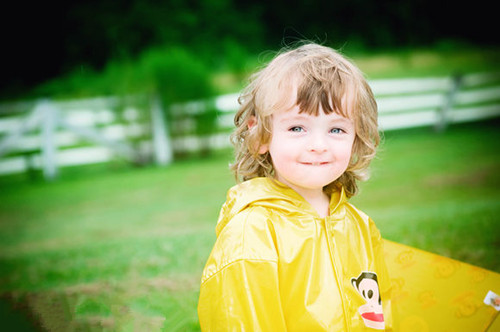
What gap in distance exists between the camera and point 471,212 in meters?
3.90

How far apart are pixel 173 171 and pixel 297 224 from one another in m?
5.97

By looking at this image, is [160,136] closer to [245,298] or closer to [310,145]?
[310,145]

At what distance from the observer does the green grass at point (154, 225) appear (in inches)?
90.5

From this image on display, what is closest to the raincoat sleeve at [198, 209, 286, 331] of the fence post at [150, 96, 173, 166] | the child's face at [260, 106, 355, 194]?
the child's face at [260, 106, 355, 194]

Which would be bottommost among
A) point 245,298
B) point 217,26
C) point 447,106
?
point 447,106

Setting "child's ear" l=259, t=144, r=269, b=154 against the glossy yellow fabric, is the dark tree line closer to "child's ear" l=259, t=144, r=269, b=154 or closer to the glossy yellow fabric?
the glossy yellow fabric

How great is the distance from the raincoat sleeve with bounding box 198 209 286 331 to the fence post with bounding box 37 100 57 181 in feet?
22.2

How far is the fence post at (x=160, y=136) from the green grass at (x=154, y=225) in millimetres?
320

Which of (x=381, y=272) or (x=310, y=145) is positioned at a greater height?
(x=310, y=145)

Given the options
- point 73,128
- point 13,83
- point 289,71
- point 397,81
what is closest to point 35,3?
point 13,83

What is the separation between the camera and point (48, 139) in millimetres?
7570

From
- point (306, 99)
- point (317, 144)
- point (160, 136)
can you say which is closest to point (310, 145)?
point (317, 144)

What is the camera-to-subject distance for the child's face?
1464 millimetres

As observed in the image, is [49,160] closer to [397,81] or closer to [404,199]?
[404,199]
